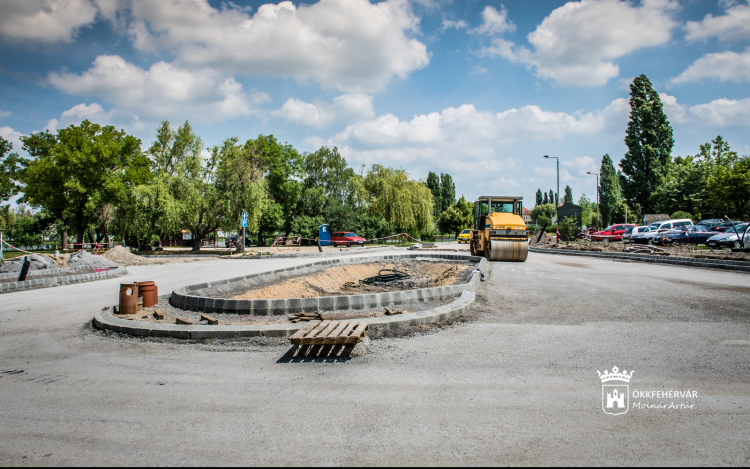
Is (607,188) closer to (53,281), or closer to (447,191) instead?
(447,191)

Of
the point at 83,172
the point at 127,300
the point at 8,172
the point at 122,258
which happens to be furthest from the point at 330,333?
the point at 8,172

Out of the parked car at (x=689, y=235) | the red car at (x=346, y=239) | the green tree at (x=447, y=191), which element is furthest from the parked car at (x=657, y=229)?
the green tree at (x=447, y=191)

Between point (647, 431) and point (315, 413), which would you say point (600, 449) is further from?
point (315, 413)

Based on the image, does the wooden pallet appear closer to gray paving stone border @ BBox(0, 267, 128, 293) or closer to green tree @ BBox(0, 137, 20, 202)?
gray paving stone border @ BBox(0, 267, 128, 293)

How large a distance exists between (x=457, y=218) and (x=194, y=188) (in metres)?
44.0

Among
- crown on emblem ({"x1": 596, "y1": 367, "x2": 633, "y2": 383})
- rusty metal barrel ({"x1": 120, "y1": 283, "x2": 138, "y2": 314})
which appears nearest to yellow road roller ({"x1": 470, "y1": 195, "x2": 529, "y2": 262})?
crown on emblem ({"x1": 596, "y1": 367, "x2": 633, "y2": 383})

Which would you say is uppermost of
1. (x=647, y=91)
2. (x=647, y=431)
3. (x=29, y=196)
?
(x=647, y=91)

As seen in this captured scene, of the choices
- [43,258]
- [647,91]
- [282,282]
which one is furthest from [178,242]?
[647,91]

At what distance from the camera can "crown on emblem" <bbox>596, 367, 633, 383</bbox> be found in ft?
→ 14.1

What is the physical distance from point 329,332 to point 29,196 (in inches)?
1764

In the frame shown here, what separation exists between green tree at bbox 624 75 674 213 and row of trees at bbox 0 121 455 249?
32302 millimetres

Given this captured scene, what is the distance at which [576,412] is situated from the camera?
11.5 feet

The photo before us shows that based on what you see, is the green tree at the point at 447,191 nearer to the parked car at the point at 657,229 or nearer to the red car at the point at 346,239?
the red car at the point at 346,239

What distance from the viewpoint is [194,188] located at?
33094 mm
